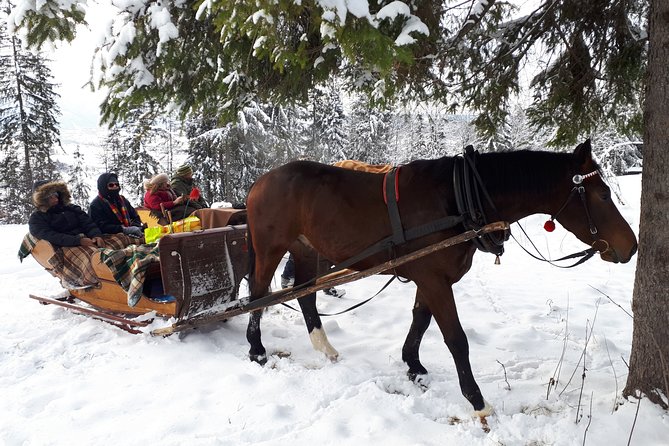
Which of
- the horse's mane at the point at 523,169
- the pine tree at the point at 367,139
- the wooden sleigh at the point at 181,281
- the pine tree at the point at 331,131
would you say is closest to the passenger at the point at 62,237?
the wooden sleigh at the point at 181,281

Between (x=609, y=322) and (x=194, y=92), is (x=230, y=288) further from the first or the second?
(x=609, y=322)

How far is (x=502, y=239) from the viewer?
2.76 metres

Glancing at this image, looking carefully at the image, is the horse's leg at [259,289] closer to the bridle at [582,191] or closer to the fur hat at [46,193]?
the bridle at [582,191]

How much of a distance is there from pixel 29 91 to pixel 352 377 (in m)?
25.6

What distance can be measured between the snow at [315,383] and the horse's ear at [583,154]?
1.46m

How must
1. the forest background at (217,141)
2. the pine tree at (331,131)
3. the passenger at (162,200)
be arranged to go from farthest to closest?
1. the pine tree at (331,131)
2. the forest background at (217,141)
3. the passenger at (162,200)

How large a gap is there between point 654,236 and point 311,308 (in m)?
2.67

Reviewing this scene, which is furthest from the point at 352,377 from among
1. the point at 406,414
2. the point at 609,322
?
the point at 609,322

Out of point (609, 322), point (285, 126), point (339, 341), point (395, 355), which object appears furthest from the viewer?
point (285, 126)

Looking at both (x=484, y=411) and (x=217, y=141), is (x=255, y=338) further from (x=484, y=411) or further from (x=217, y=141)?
(x=217, y=141)

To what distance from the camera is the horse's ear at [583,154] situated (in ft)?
8.48

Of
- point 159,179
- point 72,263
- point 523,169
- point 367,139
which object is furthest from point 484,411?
point 367,139

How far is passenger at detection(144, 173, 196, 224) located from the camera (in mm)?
6465

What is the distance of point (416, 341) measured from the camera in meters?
3.34
